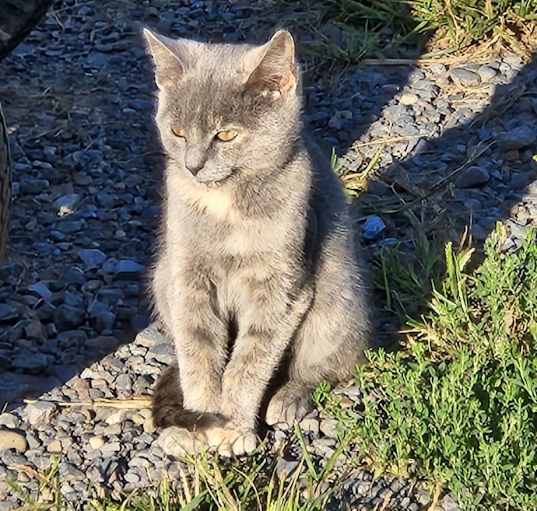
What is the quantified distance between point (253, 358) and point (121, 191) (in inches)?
72.0

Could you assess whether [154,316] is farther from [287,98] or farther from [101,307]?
[287,98]

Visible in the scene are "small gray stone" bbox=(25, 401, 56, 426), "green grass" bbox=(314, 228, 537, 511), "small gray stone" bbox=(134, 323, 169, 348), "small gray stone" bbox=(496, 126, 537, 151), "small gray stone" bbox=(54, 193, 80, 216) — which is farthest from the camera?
"small gray stone" bbox=(496, 126, 537, 151)

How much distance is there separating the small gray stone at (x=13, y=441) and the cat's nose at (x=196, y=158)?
1.04m

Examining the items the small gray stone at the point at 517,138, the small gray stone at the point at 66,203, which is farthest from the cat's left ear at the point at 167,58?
the small gray stone at the point at 517,138

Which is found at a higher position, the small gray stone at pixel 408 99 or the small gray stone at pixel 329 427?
the small gray stone at pixel 329 427

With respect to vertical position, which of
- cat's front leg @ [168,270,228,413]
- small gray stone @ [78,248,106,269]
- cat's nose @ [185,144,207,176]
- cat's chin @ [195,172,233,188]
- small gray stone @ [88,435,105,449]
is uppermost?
cat's nose @ [185,144,207,176]

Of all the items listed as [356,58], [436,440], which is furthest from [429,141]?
[436,440]

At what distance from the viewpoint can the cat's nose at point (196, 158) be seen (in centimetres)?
362

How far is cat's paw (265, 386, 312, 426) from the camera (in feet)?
13.0

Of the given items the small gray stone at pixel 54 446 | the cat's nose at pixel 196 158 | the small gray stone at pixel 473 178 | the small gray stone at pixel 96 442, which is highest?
the cat's nose at pixel 196 158

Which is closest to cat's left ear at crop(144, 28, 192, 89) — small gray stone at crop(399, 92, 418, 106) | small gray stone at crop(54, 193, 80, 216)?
small gray stone at crop(54, 193, 80, 216)

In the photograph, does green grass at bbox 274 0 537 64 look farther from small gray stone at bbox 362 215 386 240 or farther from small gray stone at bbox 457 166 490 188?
small gray stone at bbox 362 215 386 240

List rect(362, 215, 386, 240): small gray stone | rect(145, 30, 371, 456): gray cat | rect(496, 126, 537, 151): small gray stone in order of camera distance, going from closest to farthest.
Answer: rect(145, 30, 371, 456): gray cat, rect(362, 215, 386, 240): small gray stone, rect(496, 126, 537, 151): small gray stone

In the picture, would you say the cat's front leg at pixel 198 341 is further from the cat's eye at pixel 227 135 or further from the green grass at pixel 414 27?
the green grass at pixel 414 27
